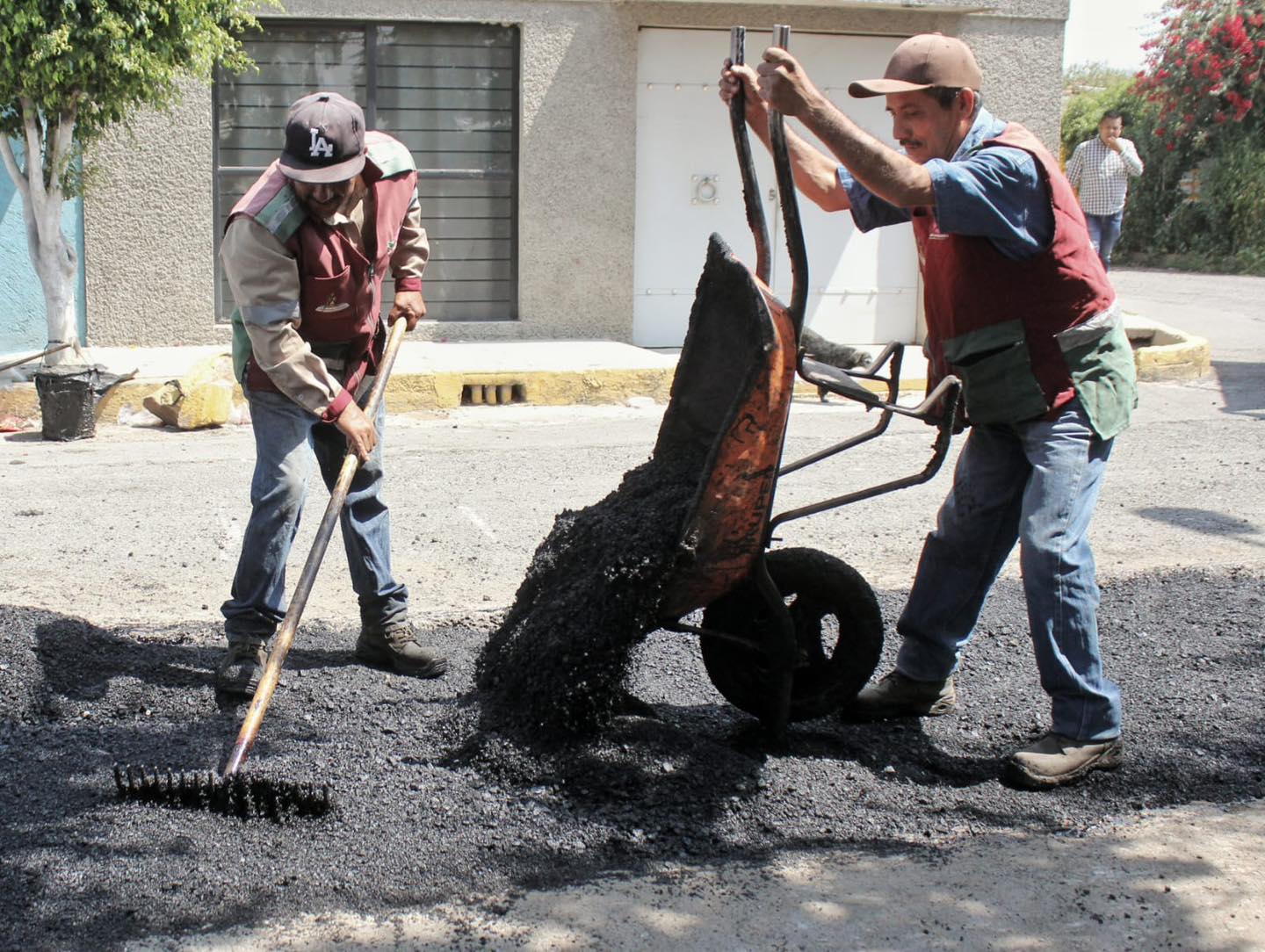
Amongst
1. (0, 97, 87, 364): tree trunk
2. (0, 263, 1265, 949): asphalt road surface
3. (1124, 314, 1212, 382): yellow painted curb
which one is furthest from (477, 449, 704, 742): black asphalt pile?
(1124, 314, 1212, 382): yellow painted curb

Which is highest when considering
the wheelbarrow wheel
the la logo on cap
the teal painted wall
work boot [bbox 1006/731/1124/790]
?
the la logo on cap

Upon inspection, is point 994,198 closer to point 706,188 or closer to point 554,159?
point 554,159

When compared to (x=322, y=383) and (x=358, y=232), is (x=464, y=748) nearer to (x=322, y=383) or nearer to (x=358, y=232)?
(x=322, y=383)

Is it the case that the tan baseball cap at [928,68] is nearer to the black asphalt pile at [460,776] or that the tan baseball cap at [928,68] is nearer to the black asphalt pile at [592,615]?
the black asphalt pile at [592,615]

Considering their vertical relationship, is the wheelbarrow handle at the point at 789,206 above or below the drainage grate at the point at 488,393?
above

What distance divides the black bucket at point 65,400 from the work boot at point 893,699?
574cm

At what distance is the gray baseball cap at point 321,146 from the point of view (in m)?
3.80

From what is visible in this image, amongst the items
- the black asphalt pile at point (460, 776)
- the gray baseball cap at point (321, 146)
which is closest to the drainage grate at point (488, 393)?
the black asphalt pile at point (460, 776)

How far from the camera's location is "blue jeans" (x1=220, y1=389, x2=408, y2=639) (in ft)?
13.8

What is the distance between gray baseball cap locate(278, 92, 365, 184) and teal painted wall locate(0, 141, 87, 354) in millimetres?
6565

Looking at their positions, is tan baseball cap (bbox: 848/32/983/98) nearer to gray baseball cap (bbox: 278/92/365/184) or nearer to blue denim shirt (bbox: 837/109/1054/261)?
blue denim shirt (bbox: 837/109/1054/261)

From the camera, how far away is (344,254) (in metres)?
4.11

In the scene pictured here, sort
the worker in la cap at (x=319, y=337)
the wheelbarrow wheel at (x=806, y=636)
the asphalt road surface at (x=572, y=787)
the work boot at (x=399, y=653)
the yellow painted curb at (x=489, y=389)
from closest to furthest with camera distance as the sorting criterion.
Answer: the asphalt road surface at (x=572, y=787) < the wheelbarrow wheel at (x=806, y=636) < the worker in la cap at (x=319, y=337) < the work boot at (x=399, y=653) < the yellow painted curb at (x=489, y=389)

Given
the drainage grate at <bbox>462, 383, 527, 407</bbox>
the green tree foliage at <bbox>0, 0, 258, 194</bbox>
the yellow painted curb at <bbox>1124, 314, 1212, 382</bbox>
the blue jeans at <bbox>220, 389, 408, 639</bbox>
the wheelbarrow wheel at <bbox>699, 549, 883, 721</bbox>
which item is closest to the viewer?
the wheelbarrow wheel at <bbox>699, 549, 883, 721</bbox>
